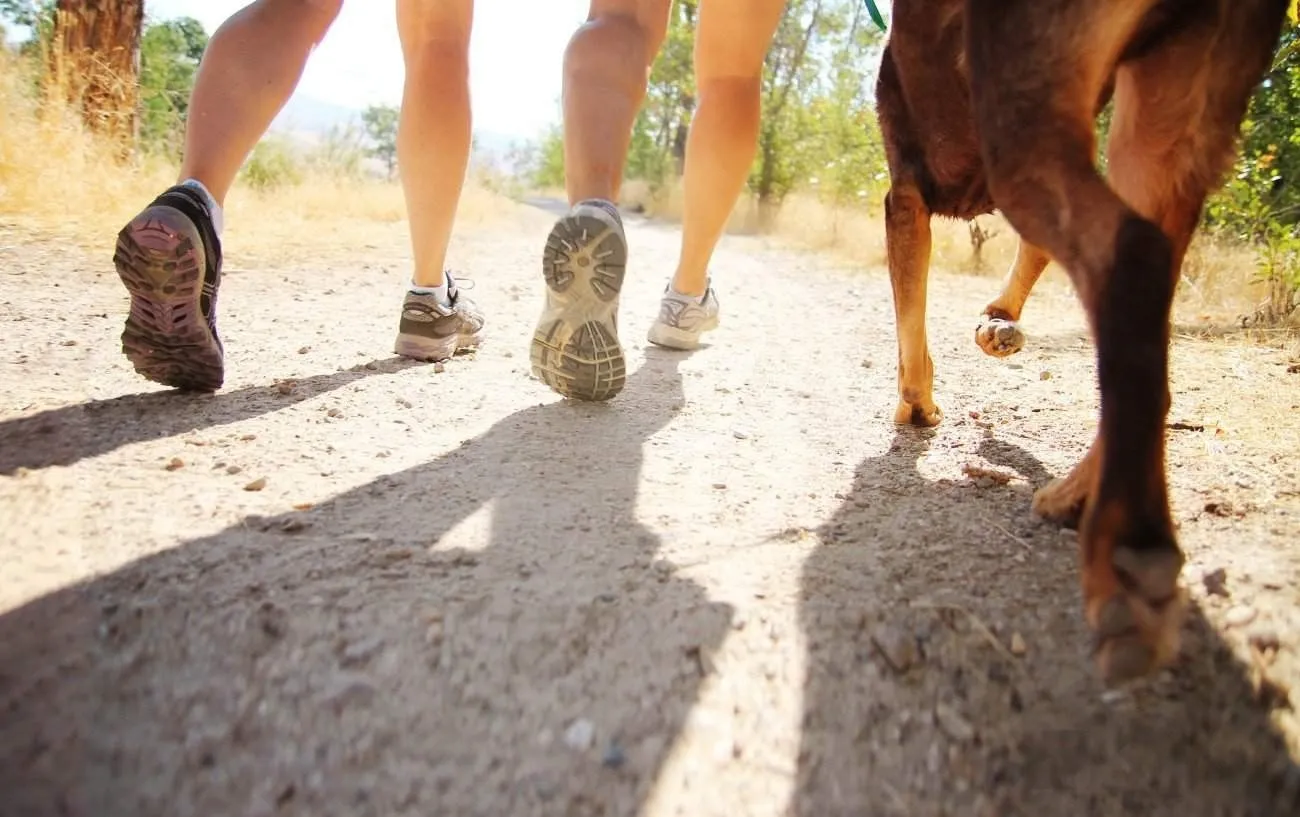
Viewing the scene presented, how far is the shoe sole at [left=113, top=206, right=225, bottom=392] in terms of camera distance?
1.80m

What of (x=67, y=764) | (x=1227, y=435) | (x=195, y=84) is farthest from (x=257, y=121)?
(x=1227, y=435)

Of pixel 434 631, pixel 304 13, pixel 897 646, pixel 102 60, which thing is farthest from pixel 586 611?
pixel 102 60

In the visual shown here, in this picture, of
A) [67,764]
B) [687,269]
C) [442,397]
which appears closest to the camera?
[67,764]

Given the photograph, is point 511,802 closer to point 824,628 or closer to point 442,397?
point 824,628

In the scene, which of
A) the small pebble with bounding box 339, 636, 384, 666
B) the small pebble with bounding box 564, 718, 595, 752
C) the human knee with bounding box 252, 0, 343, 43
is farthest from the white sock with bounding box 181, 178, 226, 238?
the small pebble with bounding box 564, 718, 595, 752

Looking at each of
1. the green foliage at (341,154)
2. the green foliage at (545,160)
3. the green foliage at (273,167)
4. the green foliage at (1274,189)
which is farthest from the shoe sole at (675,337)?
the green foliage at (545,160)

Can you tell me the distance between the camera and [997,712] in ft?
3.26

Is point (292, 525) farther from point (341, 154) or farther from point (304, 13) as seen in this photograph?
point (341, 154)

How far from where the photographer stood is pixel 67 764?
2.74 feet

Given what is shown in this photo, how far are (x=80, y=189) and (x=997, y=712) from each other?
4878mm

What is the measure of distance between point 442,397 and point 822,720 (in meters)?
1.56

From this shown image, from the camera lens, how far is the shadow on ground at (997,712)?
0.88m

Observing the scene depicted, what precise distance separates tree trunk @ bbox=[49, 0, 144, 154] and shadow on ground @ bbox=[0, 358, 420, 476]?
150 inches

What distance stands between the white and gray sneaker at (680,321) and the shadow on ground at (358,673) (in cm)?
172
